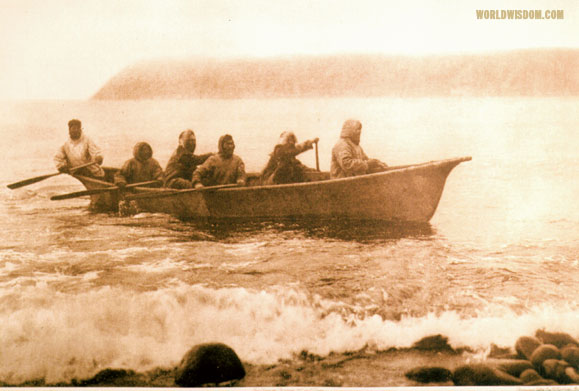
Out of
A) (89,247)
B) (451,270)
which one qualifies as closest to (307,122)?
(451,270)

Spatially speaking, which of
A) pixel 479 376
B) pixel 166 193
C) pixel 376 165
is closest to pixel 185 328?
pixel 166 193

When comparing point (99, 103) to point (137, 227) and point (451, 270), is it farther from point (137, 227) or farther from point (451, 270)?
point (451, 270)

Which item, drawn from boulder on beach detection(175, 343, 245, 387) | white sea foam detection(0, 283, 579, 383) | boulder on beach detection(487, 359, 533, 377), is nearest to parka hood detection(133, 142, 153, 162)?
white sea foam detection(0, 283, 579, 383)

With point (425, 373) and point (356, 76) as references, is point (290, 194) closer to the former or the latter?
point (356, 76)

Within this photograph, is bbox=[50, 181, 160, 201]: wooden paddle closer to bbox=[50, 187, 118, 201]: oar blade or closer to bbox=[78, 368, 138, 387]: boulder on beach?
bbox=[50, 187, 118, 201]: oar blade

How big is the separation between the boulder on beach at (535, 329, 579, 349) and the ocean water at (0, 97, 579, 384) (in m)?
0.04

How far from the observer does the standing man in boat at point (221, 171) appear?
4.57 metres

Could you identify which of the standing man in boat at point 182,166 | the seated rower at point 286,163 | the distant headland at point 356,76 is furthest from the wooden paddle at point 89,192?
the seated rower at point 286,163

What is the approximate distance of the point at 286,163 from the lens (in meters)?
4.60

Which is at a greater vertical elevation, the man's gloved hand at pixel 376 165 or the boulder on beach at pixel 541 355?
the man's gloved hand at pixel 376 165

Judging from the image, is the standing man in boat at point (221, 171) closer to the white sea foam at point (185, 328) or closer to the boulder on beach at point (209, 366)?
the white sea foam at point (185, 328)

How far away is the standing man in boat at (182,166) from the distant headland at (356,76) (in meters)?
0.41

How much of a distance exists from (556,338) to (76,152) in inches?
145

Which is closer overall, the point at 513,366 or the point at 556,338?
the point at 513,366
